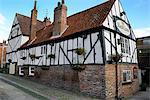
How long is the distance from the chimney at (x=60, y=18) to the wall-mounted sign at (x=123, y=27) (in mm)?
5471

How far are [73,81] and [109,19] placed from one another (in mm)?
5896

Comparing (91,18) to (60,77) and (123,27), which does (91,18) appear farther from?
(60,77)

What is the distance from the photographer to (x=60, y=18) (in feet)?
53.4

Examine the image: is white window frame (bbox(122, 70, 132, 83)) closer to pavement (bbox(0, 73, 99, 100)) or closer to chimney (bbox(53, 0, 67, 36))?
pavement (bbox(0, 73, 99, 100))

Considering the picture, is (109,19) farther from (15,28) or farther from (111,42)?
(15,28)

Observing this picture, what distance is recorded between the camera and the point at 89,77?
11.9 metres

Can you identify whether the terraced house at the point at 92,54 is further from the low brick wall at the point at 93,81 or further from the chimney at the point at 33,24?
the chimney at the point at 33,24

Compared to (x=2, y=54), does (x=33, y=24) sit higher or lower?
higher

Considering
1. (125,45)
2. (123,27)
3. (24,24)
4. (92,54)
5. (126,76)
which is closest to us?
(92,54)

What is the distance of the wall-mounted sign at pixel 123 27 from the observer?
1384 centimetres

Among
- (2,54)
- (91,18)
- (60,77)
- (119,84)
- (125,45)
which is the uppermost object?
(91,18)

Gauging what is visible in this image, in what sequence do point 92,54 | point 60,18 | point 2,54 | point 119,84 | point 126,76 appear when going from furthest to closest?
point 2,54
point 60,18
point 126,76
point 119,84
point 92,54

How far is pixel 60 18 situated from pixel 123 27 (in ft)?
20.7

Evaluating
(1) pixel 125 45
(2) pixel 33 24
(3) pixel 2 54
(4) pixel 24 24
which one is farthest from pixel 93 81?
(3) pixel 2 54
